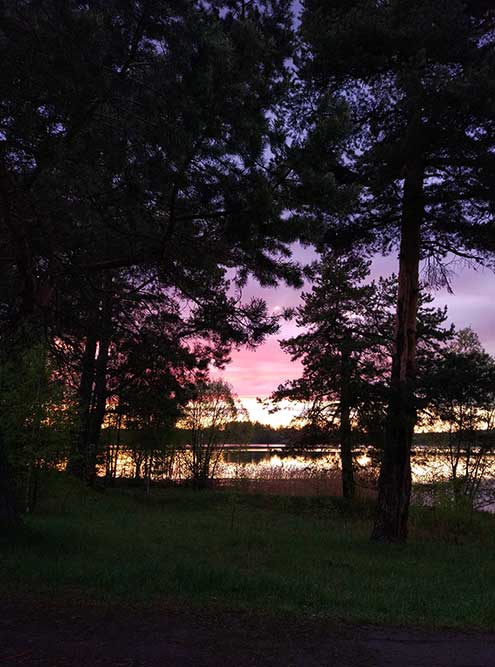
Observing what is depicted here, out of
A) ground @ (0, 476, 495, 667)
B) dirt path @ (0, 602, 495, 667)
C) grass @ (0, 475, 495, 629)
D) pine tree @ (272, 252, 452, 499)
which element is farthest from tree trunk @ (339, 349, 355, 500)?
dirt path @ (0, 602, 495, 667)

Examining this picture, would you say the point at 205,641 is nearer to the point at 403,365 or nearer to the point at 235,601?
the point at 235,601

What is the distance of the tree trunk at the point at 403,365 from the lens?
12992 millimetres

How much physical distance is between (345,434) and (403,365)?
493 inches

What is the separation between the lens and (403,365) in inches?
515

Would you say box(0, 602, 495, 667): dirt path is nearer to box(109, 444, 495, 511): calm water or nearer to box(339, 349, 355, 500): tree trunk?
box(109, 444, 495, 511): calm water

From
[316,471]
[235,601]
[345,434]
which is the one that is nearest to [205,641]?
[235,601]

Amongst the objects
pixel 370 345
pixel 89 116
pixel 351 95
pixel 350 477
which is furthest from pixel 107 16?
pixel 350 477

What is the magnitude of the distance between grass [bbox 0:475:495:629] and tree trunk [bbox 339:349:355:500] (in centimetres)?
709

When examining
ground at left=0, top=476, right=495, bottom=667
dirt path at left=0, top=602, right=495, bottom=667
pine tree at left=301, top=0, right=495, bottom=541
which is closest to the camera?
dirt path at left=0, top=602, right=495, bottom=667

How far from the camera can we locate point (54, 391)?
10695mm

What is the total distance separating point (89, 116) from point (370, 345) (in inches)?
775

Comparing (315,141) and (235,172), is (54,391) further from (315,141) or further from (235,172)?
(315,141)

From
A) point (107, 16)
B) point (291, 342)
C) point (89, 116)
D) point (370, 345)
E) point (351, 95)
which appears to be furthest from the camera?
point (291, 342)

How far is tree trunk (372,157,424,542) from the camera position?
12992mm
